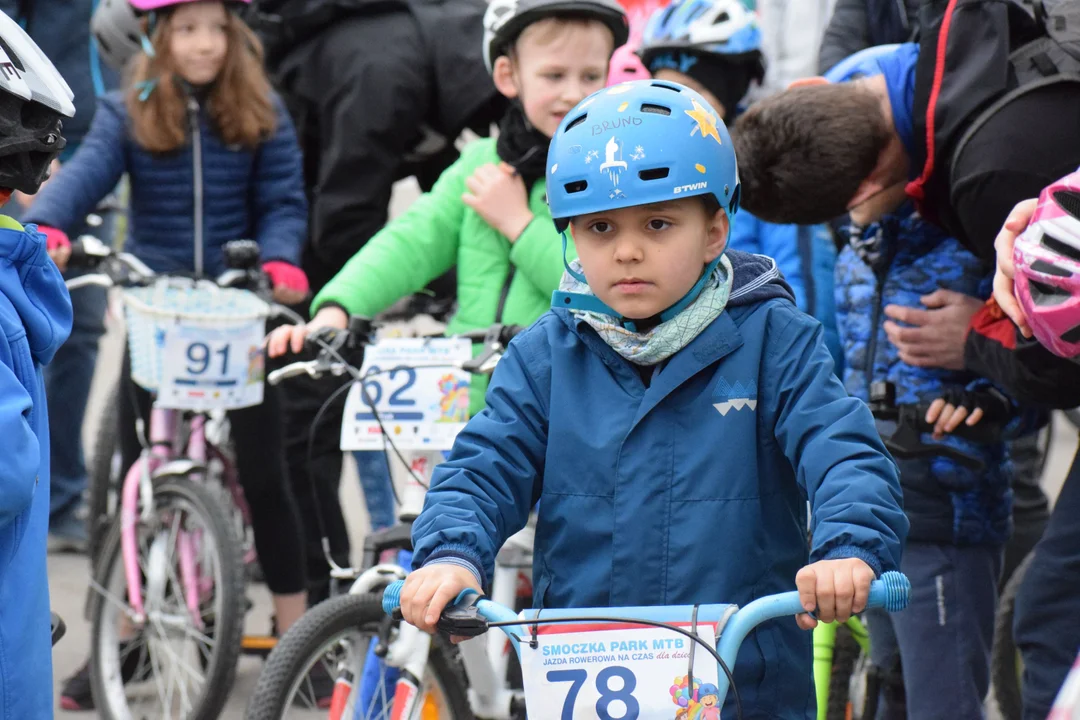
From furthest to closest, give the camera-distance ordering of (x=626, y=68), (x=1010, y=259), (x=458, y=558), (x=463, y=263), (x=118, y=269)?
(x=626, y=68)
(x=118, y=269)
(x=463, y=263)
(x=1010, y=259)
(x=458, y=558)

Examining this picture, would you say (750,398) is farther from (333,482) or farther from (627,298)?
(333,482)

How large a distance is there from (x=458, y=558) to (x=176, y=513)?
283cm

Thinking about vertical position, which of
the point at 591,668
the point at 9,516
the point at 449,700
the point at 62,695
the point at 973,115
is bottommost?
the point at 62,695

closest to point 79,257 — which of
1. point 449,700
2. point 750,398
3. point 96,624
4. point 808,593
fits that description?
point 96,624

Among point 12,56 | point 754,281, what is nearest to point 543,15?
point 754,281

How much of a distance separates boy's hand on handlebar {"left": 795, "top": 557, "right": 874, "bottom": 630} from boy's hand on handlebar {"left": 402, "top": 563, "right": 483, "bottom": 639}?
21.9 inches

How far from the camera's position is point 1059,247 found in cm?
304

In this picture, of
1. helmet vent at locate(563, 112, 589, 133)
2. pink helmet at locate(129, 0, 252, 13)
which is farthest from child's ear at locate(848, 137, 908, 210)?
pink helmet at locate(129, 0, 252, 13)

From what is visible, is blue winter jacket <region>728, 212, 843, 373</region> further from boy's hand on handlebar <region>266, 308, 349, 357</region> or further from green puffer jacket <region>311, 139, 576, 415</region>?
boy's hand on handlebar <region>266, 308, 349, 357</region>

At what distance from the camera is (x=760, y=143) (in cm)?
409

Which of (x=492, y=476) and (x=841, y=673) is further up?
(x=492, y=476)

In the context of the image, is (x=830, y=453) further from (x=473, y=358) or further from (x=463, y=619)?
(x=473, y=358)

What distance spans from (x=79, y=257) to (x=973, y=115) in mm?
2938

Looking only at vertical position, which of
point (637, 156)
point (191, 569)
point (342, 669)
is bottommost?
point (191, 569)
